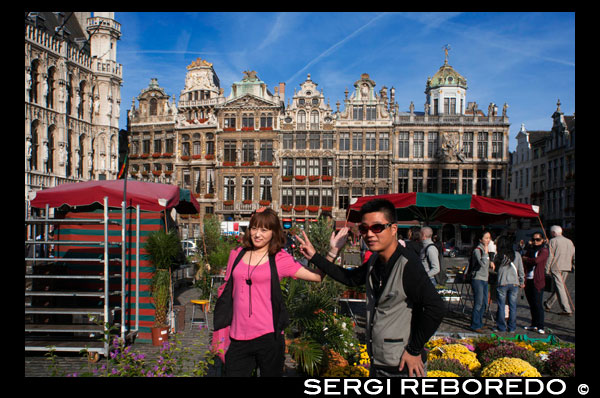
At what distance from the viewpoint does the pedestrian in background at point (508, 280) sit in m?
8.46

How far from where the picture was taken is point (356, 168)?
1529 inches

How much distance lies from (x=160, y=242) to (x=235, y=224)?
28.3 metres

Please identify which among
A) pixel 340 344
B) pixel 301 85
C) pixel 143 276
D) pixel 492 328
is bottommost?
pixel 492 328

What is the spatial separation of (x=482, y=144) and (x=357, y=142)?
10.9 metres

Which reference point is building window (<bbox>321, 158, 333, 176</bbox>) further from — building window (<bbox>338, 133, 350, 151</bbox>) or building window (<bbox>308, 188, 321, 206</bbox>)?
building window (<bbox>308, 188, 321, 206</bbox>)

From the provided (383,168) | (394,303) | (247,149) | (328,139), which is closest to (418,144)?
(383,168)

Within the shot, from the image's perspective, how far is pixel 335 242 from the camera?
3.76m

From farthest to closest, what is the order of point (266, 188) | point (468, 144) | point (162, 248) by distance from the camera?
point (266, 188)
point (468, 144)
point (162, 248)

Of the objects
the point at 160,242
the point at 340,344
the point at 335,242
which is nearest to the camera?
the point at 335,242

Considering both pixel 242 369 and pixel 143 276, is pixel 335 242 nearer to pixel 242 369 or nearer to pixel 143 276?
pixel 242 369

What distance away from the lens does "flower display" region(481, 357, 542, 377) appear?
15.2ft

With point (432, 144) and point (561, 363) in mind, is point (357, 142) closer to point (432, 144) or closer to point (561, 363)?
point (432, 144)

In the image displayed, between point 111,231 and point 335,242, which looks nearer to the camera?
point 335,242
